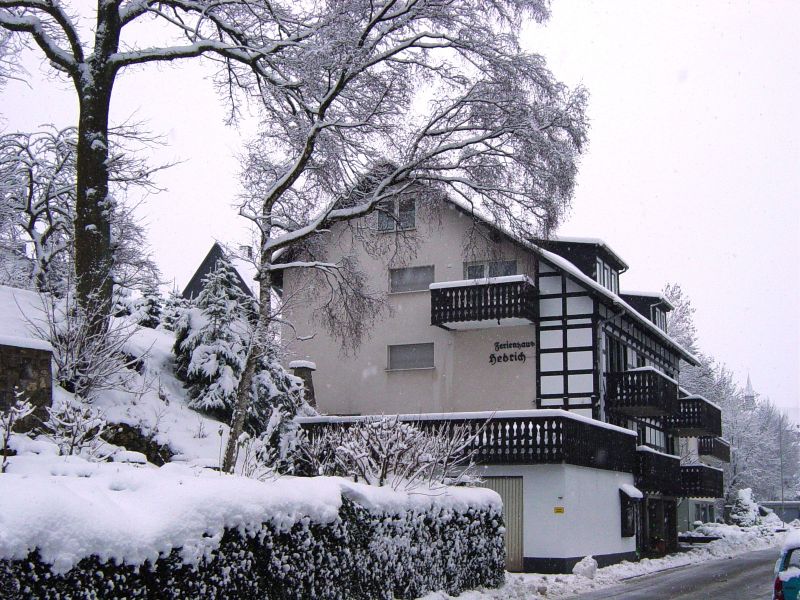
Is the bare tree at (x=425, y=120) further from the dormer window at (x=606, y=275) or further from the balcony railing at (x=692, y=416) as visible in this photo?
the balcony railing at (x=692, y=416)

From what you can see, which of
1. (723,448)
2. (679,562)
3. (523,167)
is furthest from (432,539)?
(723,448)

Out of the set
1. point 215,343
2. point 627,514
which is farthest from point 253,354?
point 627,514

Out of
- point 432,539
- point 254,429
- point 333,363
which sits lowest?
point 432,539

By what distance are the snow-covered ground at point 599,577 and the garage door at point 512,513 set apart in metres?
0.73

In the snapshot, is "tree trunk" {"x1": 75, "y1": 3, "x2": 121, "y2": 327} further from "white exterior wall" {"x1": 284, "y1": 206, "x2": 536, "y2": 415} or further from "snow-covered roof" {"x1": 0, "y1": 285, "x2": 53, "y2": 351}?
"white exterior wall" {"x1": 284, "y1": 206, "x2": 536, "y2": 415}

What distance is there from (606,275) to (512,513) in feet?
39.0

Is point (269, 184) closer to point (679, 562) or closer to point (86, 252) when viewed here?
point (86, 252)

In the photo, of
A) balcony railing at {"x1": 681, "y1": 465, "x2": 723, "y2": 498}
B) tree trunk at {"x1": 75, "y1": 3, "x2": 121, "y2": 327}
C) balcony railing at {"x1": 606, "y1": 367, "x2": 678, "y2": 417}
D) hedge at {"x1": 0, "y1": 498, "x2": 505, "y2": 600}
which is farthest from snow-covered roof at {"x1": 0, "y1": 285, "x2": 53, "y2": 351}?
balcony railing at {"x1": 681, "y1": 465, "x2": 723, "y2": 498}

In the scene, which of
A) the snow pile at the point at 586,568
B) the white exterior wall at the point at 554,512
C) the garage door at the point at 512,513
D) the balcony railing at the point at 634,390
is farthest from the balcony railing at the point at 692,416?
the snow pile at the point at 586,568

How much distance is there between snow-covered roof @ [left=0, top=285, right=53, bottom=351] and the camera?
15.4m

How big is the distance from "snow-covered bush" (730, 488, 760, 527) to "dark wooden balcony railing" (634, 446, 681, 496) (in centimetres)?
2494

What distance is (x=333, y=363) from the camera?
3075cm

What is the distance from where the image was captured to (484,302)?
27516 mm

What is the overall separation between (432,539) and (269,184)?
10.3m
